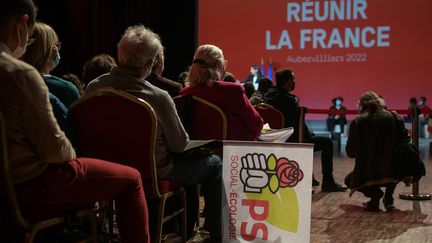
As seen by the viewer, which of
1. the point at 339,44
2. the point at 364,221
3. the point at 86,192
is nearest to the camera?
the point at 86,192

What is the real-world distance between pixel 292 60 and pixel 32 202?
7.62m

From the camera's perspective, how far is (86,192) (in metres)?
1.73

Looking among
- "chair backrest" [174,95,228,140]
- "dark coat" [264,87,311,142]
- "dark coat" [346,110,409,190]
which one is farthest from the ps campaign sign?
"dark coat" [264,87,311,142]

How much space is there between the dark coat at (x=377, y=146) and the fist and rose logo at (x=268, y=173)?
1.72 metres

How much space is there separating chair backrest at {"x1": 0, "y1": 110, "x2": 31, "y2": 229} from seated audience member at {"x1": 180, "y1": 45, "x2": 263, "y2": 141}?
1.40m

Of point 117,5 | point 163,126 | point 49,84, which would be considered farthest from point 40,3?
point 163,126

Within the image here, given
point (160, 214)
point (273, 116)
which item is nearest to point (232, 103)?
point (160, 214)

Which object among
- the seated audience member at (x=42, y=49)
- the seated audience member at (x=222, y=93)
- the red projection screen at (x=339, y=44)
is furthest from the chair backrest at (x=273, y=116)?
the red projection screen at (x=339, y=44)

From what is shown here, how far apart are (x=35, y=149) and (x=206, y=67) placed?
147 cm

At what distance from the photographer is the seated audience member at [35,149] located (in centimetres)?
151

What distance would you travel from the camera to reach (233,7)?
932 cm

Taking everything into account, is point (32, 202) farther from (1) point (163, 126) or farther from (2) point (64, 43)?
(2) point (64, 43)

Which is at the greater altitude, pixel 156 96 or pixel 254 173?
pixel 156 96

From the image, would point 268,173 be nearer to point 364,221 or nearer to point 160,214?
point 160,214
